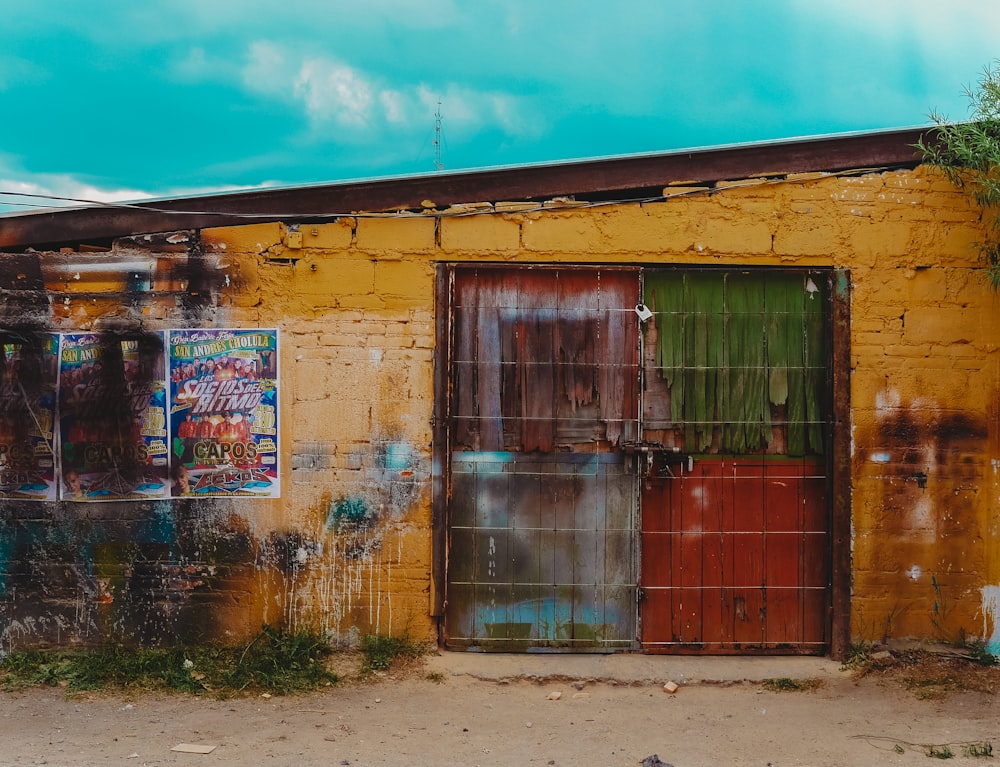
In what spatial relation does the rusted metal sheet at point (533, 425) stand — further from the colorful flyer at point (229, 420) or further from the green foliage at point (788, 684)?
the colorful flyer at point (229, 420)

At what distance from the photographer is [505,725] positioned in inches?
178

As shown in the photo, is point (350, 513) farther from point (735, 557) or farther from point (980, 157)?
point (980, 157)

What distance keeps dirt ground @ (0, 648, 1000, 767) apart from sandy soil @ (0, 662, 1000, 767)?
0.01 meters

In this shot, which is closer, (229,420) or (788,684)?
(788,684)

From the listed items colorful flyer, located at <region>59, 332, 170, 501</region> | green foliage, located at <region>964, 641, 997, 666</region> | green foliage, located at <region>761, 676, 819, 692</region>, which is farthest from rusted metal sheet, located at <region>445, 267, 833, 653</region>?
colorful flyer, located at <region>59, 332, 170, 501</region>

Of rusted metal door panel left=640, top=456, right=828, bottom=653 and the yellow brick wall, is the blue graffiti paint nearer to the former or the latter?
the yellow brick wall

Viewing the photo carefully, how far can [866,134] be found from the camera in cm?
521

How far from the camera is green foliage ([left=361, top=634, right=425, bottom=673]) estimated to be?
512cm

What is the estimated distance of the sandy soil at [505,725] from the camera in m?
4.13

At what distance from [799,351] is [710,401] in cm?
68

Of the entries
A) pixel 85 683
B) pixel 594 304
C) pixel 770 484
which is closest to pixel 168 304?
pixel 85 683

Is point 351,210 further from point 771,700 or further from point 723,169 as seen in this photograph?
point 771,700

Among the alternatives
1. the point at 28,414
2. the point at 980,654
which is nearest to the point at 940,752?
the point at 980,654

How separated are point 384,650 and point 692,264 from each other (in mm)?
3198
